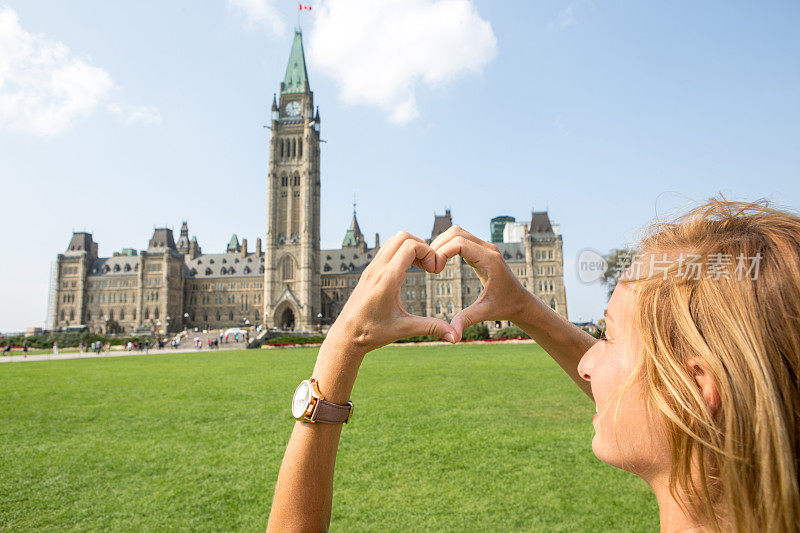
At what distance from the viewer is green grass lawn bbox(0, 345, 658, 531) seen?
14.5 feet

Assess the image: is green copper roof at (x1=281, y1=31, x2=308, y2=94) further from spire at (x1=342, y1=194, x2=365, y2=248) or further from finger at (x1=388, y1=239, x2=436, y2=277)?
finger at (x1=388, y1=239, x2=436, y2=277)

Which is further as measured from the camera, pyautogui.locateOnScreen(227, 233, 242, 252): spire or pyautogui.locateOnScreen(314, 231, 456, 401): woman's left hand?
pyautogui.locateOnScreen(227, 233, 242, 252): spire

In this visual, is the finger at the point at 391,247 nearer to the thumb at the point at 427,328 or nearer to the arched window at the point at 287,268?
the thumb at the point at 427,328

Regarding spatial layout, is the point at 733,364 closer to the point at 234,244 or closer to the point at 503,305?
the point at 503,305

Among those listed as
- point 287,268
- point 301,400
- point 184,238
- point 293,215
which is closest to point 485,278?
point 301,400

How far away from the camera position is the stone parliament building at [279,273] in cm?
7019


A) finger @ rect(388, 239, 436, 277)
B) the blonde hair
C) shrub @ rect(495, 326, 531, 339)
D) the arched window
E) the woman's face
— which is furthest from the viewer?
the arched window

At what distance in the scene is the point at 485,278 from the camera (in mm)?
1469

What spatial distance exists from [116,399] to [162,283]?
74.9 metres

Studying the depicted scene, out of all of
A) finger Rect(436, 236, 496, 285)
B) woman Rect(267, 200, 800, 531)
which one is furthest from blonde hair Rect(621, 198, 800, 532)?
finger Rect(436, 236, 496, 285)

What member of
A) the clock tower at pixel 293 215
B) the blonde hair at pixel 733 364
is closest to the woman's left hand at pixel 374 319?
the blonde hair at pixel 733 364

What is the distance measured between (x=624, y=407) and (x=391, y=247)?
63cm

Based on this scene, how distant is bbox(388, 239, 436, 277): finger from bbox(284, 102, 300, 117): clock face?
3058 inches

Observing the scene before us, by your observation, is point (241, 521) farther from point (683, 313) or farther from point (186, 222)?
point (186, 222)
